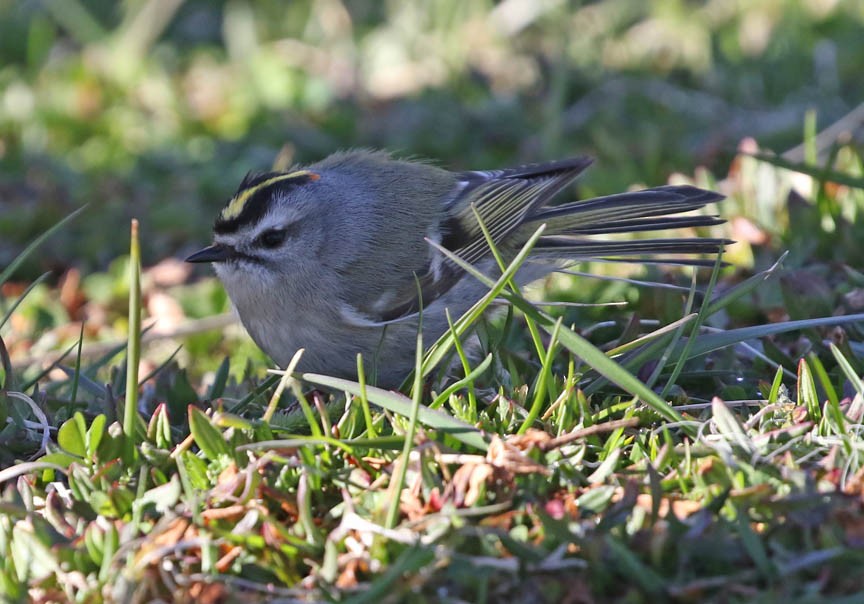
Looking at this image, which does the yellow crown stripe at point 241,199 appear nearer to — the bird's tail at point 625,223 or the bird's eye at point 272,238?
the bird's eye at point 272,238

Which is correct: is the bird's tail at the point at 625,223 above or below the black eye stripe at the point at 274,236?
below

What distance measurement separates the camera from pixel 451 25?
7.41 meters

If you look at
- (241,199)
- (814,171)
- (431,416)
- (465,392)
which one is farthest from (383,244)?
(814,171)

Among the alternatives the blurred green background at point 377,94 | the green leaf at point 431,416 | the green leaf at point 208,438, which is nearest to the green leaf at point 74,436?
the green leaf at point 208,438

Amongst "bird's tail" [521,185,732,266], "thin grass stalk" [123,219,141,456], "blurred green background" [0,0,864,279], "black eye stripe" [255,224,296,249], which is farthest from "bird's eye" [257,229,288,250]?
"blurred green background" [0,0,864,279]

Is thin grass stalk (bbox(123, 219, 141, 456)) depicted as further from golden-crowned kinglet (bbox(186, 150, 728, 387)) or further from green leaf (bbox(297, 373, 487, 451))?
golden-crowned kinglet (bbox(186, 150, 728, 387))

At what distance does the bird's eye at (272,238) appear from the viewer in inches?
139

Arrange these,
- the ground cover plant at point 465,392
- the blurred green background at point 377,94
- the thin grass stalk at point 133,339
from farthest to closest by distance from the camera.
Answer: the blurred green background at point 377,94, the thin grass stalk at point 133,339, the ground cover plant at point 465,392

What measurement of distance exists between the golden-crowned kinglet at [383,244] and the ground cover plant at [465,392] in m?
0.17

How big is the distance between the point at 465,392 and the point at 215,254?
0.99 m

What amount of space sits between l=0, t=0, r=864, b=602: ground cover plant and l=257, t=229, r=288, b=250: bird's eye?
38cm

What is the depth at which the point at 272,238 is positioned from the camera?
11.6 ft

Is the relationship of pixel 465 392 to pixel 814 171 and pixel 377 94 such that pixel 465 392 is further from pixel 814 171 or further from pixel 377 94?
pixel 377 94

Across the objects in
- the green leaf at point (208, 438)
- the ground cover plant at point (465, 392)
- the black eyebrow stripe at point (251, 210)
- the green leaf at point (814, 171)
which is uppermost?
the black eyebrow stripe at point (251, 210)
